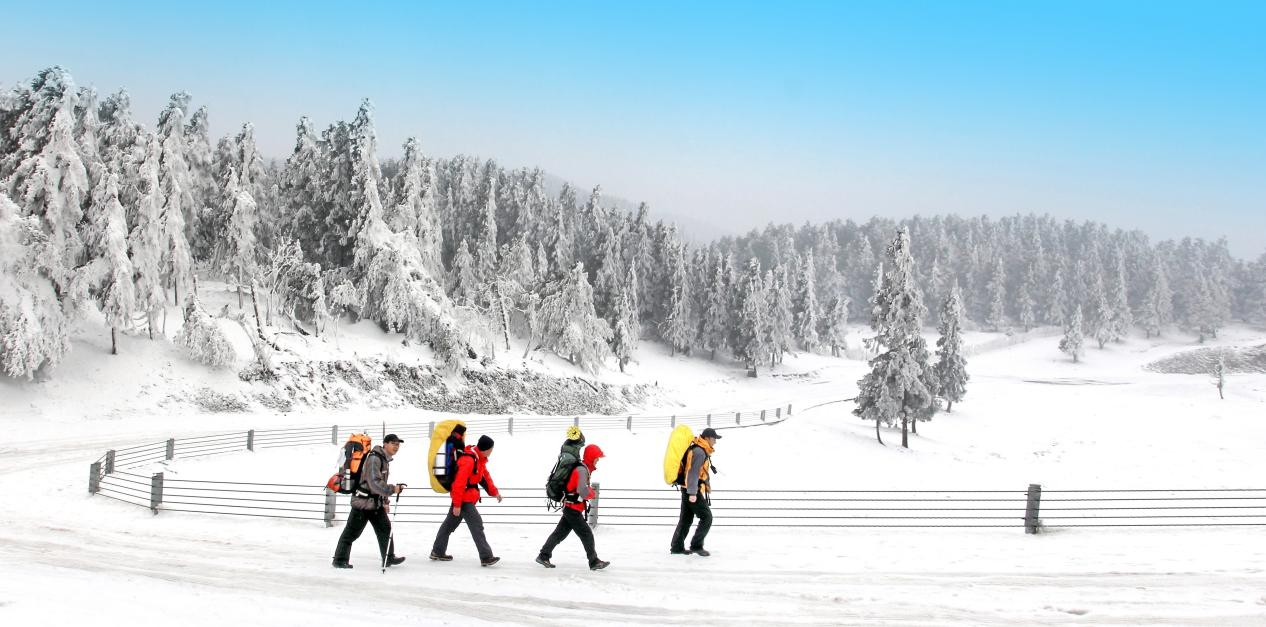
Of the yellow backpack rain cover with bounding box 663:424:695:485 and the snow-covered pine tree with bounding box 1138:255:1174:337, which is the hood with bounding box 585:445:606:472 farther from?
the snow-covered pine tree with bounding box 1138:255:1174:337

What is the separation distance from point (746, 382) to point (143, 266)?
47025 mm

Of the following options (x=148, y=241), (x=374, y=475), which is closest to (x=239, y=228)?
(x=148, y=241)

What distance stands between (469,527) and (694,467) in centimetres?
307

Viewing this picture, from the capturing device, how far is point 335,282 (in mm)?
42125

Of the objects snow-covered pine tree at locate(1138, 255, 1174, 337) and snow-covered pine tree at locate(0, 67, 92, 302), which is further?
snow-covered pine tree at locate(1138, 255, 1174, 337)

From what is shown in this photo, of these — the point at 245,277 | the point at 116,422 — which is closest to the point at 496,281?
the point at 245,277

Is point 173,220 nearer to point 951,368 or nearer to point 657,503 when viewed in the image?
point 657,503

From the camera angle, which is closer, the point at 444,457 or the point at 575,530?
the point at 444,457

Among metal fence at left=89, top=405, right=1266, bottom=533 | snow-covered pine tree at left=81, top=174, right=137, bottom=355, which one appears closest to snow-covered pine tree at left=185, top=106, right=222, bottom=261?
snow-covered pine tree at left=81, top=174, right=137, bottom=355

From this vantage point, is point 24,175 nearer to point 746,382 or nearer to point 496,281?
point 496,281

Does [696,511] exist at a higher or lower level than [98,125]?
lower

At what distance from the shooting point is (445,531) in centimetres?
977

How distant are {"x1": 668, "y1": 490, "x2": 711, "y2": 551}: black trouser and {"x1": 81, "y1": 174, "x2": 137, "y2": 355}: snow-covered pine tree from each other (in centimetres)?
3106

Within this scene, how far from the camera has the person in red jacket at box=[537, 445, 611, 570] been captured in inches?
360
